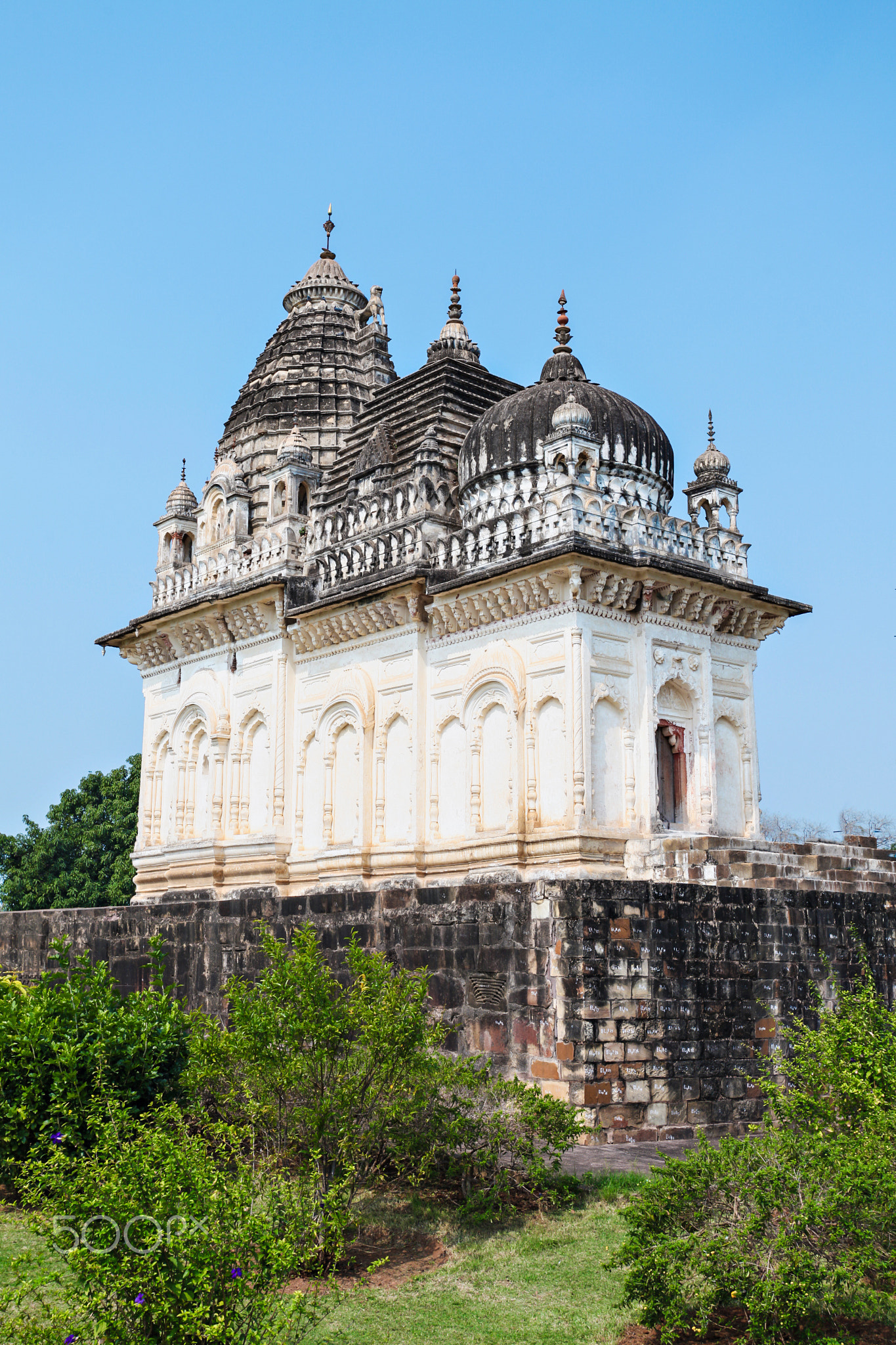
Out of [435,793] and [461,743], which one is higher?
[461,743]

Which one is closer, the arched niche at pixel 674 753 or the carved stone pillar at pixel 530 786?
the carved stone pillar at pixel 530 786

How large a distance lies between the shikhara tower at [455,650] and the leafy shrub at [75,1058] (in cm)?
752

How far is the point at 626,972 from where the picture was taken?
41.5ft

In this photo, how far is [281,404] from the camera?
2683 centimetres

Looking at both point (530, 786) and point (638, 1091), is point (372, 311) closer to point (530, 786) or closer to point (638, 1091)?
point (530, 786)

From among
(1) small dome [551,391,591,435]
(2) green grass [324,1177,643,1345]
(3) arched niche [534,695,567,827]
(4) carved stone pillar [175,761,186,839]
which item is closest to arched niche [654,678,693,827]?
(3) arched niche [534,695,567,827]

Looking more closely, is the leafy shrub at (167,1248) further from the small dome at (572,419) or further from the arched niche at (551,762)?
the small dome at (572,419)

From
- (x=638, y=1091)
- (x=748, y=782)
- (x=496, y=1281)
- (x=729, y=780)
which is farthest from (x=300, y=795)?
(x=496, y=1281)

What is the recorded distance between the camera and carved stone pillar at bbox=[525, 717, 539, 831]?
59.1 feet

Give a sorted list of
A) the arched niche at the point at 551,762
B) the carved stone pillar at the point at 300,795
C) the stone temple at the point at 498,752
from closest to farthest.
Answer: the stone temple at the point at 498,752 → the arched niche at the point at 551,762 → the carved stone pillar at the point at 300,795

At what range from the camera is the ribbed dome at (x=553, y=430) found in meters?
19.8

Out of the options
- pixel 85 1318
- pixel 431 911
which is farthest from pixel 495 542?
pixel 85 1318

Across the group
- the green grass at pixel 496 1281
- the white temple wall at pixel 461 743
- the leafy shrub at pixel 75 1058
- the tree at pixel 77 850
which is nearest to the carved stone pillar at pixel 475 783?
the white temple wall at pixel 461 743

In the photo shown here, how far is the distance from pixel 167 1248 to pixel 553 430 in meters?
14.9
